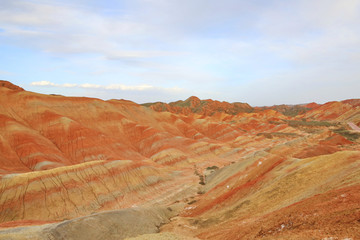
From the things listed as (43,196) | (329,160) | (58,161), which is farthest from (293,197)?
(58,161)

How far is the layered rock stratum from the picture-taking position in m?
18.9

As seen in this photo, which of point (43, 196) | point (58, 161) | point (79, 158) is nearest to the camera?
point (43, 196)

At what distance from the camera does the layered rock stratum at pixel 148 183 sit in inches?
744

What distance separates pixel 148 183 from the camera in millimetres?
52219

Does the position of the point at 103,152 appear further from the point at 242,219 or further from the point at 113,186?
the point at 242,219

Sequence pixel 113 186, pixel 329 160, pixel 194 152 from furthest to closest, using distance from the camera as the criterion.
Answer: pixel 194 152 → pixel 113 186 → pixel 329 160

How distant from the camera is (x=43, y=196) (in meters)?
40.5

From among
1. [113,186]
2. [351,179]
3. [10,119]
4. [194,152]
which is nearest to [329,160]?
[351,179]

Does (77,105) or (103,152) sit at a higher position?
(77,105)

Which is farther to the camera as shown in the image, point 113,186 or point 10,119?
point 10,119

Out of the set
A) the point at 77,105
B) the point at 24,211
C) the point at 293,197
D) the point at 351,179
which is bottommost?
the point at 24,211

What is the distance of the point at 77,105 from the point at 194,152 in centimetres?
5332

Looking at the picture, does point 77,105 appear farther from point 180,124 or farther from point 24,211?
point 24,211

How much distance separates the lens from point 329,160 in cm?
2803
